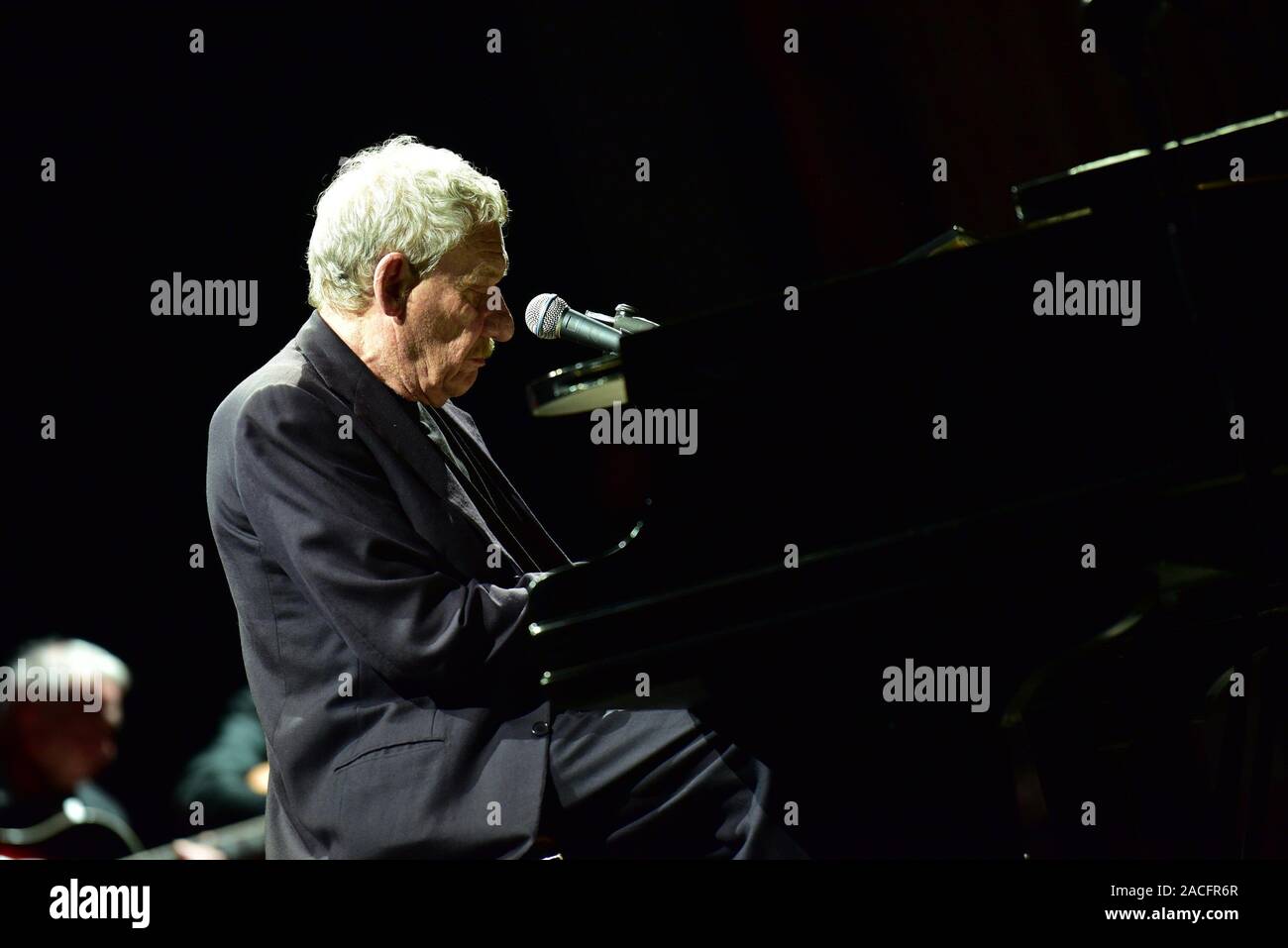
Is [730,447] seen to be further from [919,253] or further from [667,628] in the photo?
[919,253]

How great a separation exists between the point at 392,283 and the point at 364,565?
1.78ft

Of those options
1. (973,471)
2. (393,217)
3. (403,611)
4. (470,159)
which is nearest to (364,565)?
(403,611)

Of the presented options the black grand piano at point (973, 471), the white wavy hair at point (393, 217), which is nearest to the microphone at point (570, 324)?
the white wavy hair at point (393, 217)

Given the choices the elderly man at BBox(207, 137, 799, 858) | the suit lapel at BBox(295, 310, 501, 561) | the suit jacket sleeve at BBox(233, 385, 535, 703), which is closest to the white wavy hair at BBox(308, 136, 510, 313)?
the elderly man at BBox(207, 137, 799, 858)

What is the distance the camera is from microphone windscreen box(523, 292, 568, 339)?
2.20 meters

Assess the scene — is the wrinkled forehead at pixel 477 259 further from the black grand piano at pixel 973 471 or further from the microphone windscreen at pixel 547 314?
the black grand piano at pixel 973 471

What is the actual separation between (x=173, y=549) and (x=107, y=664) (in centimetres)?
33

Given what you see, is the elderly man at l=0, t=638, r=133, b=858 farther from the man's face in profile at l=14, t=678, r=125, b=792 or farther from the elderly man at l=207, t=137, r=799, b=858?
the elderly man at l=207, t=137, r=799, b=858

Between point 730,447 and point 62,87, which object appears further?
point 62,87

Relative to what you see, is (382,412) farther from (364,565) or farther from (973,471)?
(973,471)

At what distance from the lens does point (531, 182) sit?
360 cm

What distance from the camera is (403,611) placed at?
71.7 inches

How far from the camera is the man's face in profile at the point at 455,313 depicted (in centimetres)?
215

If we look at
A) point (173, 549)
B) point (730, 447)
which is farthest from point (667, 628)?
point (173, 549)
